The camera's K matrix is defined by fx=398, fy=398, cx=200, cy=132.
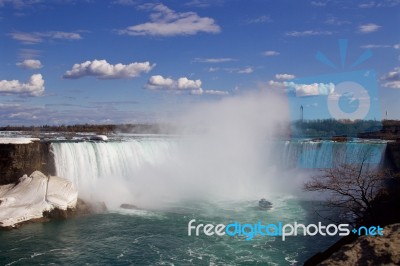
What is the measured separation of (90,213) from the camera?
19.5m

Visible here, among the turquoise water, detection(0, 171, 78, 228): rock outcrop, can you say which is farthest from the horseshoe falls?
detection(0, 171, 78, 228): rock outcrop

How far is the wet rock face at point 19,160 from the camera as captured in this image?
20.5 metres

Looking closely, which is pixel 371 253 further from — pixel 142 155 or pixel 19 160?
pixel 142 155

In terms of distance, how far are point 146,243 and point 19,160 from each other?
9722 millimetres

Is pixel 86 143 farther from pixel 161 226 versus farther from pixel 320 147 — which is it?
pixel 320 147

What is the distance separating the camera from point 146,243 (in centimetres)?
1495

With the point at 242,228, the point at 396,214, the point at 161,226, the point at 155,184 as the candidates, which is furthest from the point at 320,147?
the point at 396,214

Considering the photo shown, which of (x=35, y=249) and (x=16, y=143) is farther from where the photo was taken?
(x=16, y=143)

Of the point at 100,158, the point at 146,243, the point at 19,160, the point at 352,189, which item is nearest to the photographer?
the point at 352,189

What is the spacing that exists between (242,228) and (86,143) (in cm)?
1114

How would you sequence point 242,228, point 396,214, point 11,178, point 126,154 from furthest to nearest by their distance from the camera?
point 126,154 → point 11,178 → point 242,228 → point 396,214

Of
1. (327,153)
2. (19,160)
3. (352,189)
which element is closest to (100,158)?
(19,160)

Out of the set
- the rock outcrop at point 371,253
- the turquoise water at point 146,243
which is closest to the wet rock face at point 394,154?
the turquoise water at point 146,243

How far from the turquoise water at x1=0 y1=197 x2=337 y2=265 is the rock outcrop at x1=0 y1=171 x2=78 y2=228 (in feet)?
2.74
